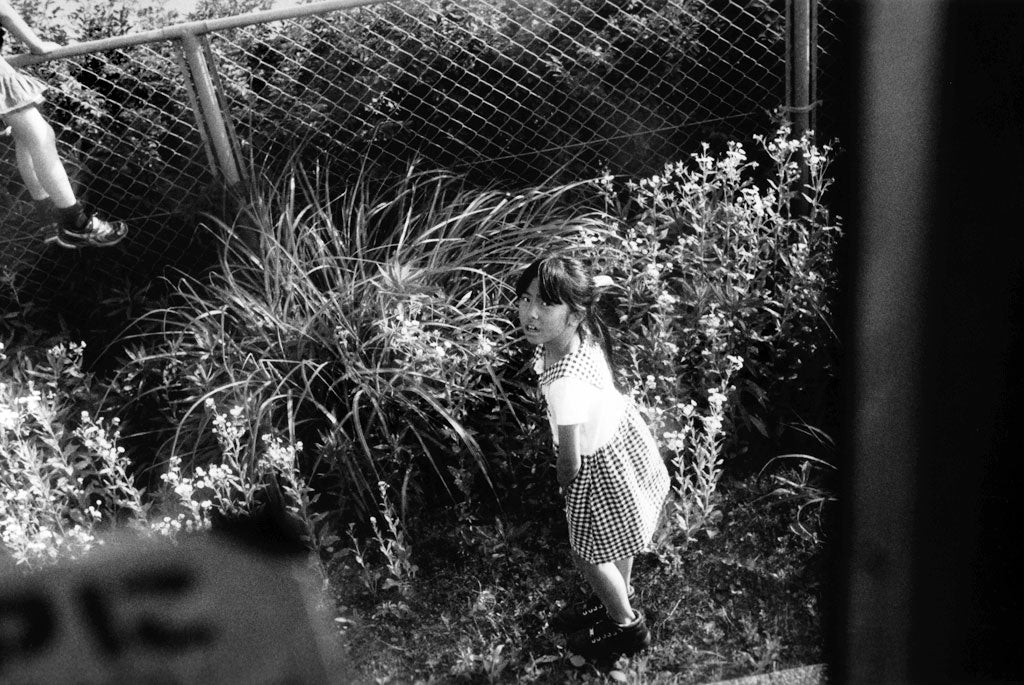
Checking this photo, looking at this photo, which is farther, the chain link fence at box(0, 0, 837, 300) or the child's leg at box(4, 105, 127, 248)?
the chain link fence at box(0, 0, 837, 300)

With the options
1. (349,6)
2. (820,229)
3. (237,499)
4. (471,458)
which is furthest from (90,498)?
(820,229)

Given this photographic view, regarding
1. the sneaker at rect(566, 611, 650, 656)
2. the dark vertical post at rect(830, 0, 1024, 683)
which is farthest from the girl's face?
the sneaker at rect(566, 611, 650, 656)

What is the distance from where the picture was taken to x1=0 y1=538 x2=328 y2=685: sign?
2379 millimetres

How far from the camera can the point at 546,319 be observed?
253cm

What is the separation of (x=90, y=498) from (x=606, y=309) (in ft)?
6.06

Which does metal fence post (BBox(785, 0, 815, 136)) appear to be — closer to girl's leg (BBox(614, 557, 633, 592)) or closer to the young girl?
the young girl

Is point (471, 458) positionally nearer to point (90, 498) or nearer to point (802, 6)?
point (90, 498)

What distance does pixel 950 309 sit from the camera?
204cm

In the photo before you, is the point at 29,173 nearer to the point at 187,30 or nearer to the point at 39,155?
the point at 39,155

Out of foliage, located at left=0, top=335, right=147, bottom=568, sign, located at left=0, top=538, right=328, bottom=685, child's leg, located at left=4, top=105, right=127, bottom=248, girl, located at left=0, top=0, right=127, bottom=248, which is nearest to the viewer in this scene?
sign, located at left=0, top=538, right=328, bottom=685

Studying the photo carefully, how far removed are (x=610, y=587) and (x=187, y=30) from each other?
232cm

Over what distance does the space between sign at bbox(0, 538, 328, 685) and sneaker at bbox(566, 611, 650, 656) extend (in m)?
0.70

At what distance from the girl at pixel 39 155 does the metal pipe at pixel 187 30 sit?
0.18ft

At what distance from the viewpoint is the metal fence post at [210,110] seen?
3.56m
